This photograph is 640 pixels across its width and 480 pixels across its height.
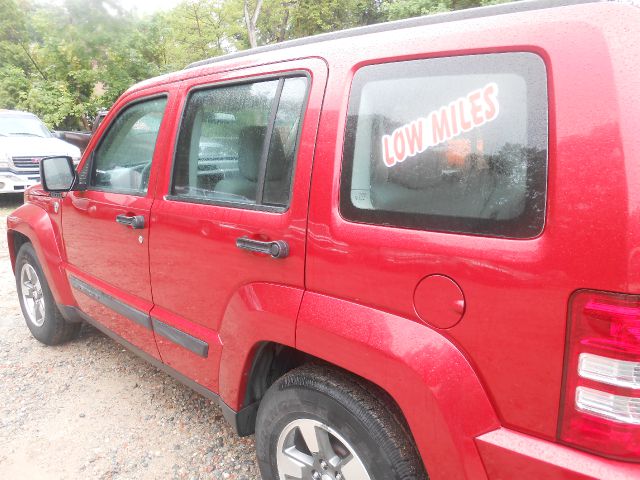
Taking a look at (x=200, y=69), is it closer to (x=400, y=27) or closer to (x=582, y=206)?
(x=400, y=27)

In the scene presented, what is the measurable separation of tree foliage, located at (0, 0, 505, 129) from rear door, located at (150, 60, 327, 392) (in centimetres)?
1546

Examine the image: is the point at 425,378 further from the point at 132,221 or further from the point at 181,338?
the point at 132,221

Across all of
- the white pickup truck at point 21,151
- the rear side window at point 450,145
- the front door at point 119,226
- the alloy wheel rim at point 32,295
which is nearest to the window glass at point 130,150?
the front door at point 119,226

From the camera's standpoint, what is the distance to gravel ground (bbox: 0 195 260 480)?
2393 millimetres

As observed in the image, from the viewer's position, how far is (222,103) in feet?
6.99

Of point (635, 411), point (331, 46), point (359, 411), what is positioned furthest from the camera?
point (331, 46)

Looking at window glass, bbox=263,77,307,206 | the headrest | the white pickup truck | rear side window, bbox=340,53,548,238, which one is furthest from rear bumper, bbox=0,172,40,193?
rear side window, bbox=340,53,548,238

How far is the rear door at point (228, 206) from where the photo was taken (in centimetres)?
170

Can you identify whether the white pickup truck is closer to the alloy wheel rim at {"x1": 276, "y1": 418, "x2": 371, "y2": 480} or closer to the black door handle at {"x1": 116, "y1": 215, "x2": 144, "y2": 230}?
the black door handle at {"x1": 116, "y1": 215, "x2": 144, "y2": 230}

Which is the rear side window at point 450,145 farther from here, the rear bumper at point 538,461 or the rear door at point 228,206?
the rear bumper at point 538,461

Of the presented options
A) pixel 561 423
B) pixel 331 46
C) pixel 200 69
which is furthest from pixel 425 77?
pixel 200 69

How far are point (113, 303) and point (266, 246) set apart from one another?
147cm

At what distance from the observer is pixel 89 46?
56.8ft

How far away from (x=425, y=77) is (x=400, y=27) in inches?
10.1
